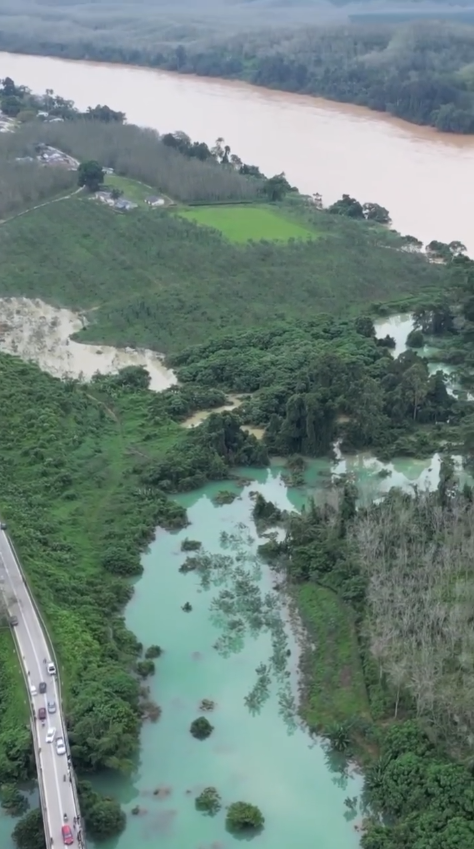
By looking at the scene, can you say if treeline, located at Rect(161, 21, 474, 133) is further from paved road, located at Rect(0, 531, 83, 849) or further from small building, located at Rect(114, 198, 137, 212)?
paved road, located at Rect(0, 531, 83, 849)

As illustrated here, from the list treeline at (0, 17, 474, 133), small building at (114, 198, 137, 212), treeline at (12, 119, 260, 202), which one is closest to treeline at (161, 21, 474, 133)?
treeline at (0, 17, 474, 133)

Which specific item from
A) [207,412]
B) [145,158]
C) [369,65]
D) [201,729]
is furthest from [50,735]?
[369,65]

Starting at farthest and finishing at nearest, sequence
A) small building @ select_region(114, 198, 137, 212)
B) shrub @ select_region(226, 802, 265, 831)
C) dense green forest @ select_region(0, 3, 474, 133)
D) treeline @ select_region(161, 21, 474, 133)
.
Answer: dense green forest @ select_region(0, 3, 474, 133) < treeline @ select_region(161, 21, 474, 133) < small building @ select_region(114, 198, 137, 212) < shrub @ select_region(226, 802, 265, 831)

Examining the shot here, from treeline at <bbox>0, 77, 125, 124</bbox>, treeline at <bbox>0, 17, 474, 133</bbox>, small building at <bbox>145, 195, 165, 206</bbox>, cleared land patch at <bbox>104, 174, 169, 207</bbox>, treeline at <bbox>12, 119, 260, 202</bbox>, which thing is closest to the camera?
small building at <bbox>145, 195, 165, 206</bbox>

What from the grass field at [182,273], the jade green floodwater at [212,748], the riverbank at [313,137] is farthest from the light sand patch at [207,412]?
the riverbank at [313,137]

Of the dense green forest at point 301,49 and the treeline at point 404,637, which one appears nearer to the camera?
the treeline at point 404,637

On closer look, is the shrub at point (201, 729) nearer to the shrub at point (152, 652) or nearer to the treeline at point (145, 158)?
the shrub at point (152, 652)
